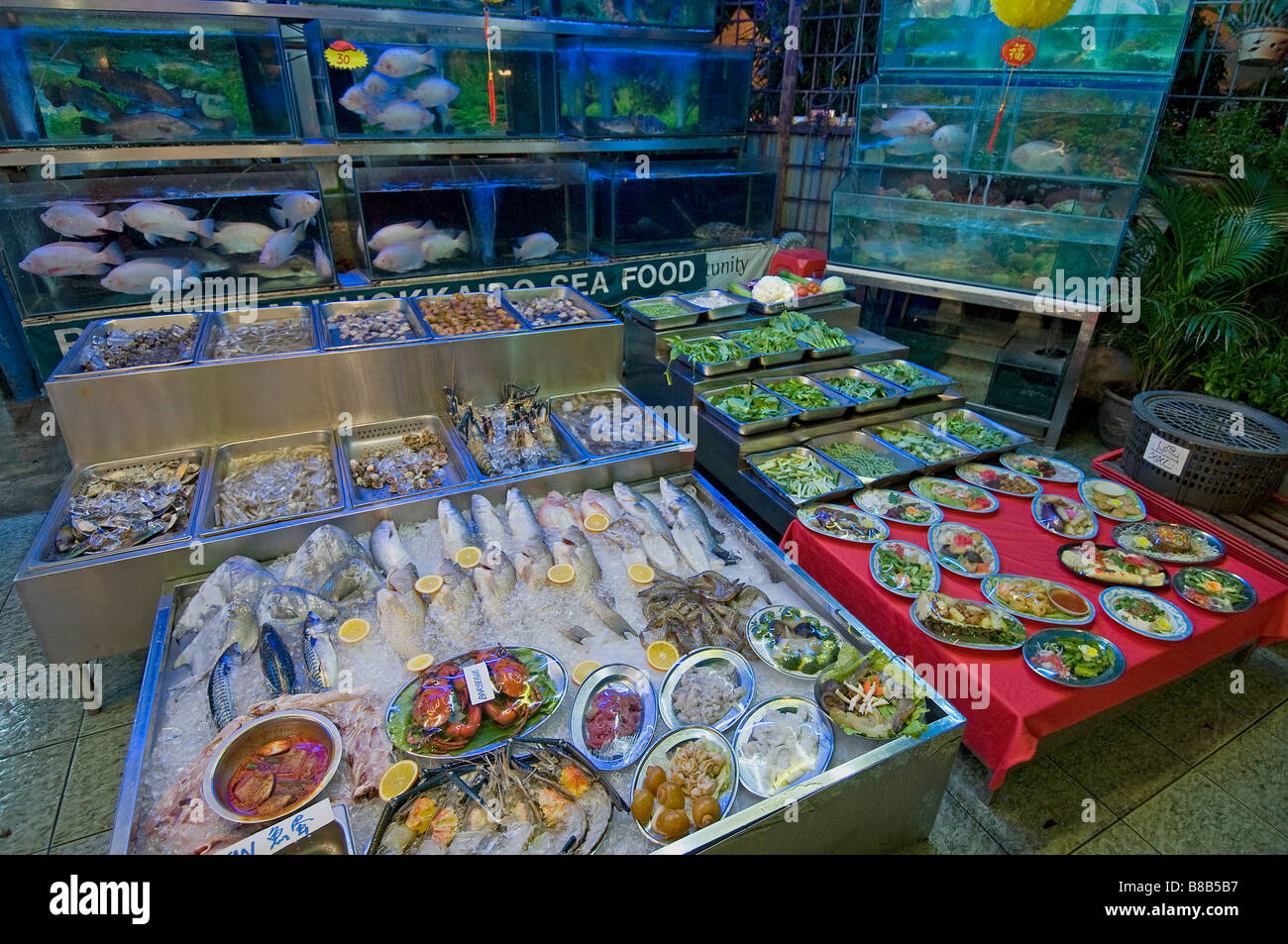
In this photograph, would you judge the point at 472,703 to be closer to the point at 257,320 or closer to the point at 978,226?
the point at 257,320

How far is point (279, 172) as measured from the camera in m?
5.85

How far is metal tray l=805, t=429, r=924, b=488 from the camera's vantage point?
12.5ft

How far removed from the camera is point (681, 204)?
780cm

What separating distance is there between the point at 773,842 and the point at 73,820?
288cm

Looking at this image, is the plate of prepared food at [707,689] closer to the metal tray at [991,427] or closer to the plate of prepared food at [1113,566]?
the plate of prepared food at [1113,566]

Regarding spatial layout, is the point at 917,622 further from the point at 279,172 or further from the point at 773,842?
the point at 279,172

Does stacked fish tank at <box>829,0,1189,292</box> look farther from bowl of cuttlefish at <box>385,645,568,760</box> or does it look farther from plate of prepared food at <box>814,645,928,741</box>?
bowl of cuttlefish at <box>385,645,568,760</box>

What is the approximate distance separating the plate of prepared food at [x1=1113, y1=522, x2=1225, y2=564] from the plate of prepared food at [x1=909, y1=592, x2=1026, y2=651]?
1045 millimetres

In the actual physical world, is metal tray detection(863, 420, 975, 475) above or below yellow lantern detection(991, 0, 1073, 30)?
below

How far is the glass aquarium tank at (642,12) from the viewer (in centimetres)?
691

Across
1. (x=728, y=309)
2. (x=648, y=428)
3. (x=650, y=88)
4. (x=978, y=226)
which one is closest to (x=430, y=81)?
(x=650, y=88)

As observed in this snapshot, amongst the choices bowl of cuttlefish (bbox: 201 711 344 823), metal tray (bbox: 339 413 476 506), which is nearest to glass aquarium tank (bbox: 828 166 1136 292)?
metal tray (bbox: 339 413 476 506)
